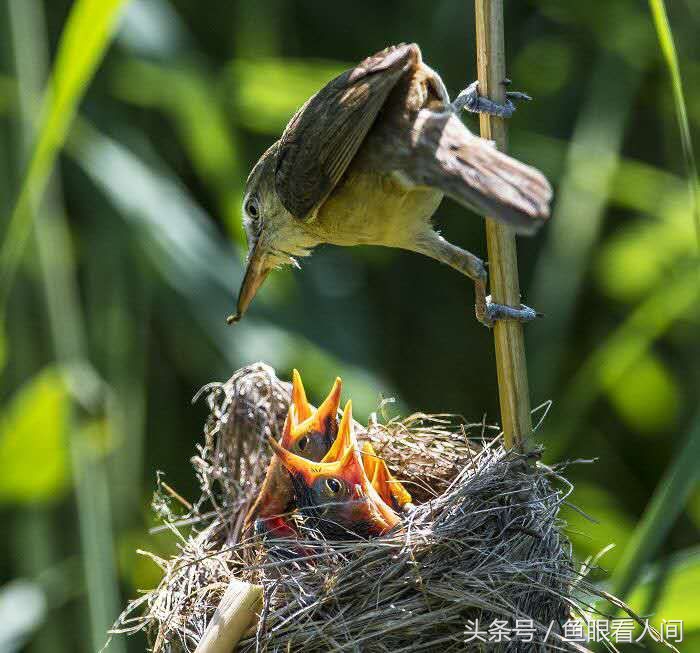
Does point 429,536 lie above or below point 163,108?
below

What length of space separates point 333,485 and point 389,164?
87 cm

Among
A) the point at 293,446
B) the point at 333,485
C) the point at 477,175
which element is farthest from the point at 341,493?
the point at 477,175

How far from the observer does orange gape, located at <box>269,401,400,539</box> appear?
2.84 metres

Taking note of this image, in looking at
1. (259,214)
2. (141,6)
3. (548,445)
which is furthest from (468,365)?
(141,6)

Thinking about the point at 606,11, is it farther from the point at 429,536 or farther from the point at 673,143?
the point at 429,536

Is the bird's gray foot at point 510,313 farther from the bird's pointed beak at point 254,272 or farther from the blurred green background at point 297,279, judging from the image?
the blurred green background at point 297,279

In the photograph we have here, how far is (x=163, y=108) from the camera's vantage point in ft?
14.8

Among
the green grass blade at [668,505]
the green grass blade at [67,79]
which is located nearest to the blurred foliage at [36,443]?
the green grass blade at [67,79]

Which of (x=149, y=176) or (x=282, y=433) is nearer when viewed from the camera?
(x=282, y=433)

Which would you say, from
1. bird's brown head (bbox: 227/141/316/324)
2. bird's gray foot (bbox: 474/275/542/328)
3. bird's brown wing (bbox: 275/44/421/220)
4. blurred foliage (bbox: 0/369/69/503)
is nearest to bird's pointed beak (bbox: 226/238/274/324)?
bird's brown head (bbox: 227/141/316/324)

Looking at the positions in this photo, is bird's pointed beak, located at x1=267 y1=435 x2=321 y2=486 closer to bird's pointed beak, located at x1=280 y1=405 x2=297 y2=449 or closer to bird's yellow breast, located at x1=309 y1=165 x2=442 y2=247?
bird's pointed beak, located at x1=280 y1=405 x2=297 y2=449

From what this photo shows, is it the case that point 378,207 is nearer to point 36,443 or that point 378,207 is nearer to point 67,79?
point 67,79

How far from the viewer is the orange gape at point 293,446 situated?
2.92m

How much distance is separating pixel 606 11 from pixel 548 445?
1.73 meters
